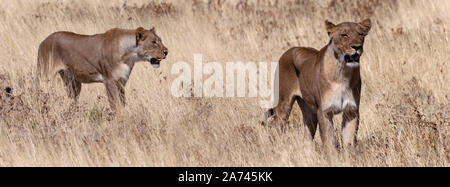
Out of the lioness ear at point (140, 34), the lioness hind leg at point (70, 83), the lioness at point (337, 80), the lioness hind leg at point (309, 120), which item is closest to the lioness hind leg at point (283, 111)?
the lioness hind leg at point (309, 120)

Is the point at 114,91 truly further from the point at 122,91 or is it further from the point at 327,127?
the point at 327,127

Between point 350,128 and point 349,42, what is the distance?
0.72m

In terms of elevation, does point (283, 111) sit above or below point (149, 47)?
below

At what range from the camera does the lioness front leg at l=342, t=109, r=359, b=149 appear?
248 inches

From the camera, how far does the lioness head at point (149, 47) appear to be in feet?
28.3

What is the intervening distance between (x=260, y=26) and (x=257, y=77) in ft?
7.85

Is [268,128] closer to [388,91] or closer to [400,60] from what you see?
[388,91]

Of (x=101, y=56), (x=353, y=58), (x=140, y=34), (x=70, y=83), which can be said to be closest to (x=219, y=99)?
(x=140, y=34)

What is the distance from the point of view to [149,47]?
28.4ft

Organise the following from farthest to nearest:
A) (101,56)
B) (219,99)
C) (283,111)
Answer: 1. (101,56)
2. (219,99)
3. (283,111)

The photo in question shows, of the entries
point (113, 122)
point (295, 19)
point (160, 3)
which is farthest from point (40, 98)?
point (160, 3)

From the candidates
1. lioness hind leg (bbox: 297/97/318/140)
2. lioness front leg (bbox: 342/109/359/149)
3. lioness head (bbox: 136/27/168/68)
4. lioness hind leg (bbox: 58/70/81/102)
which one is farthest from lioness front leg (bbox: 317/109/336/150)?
lioness hind leg (bbox: 58/70/81/102)

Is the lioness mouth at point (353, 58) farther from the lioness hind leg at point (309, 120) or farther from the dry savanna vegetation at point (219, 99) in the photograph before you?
the lioness hind leg at point (309, 120)

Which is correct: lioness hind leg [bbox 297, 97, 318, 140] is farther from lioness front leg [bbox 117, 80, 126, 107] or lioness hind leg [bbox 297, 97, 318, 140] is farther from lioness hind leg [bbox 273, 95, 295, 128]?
lioness front leg [bbox 117, 80, 126, 107]
